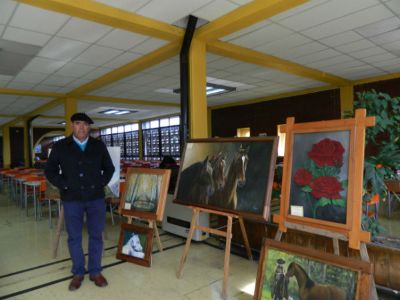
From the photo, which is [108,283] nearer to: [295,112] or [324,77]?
[324,77]

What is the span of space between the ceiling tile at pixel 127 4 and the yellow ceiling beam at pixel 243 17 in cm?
94

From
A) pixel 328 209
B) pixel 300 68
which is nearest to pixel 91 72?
pixel 300 68

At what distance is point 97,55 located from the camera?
16.3 ft

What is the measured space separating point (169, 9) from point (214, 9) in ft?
1.69

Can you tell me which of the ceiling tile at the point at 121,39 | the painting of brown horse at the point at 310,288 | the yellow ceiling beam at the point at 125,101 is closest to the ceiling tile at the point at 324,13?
the ceiling tile at the point at 121,39

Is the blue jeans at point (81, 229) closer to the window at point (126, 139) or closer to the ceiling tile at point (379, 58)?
the ceiling tile at point (379, 58)

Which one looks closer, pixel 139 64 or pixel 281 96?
pixel 139 64

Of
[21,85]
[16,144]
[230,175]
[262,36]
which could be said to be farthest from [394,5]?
[16,144]

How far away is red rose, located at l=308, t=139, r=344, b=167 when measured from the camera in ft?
6.43

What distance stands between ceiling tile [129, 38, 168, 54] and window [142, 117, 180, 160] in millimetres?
8546

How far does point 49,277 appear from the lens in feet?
9.61

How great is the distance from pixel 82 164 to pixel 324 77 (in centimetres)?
592

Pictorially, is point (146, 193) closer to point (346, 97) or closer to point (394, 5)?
point (394, 5)

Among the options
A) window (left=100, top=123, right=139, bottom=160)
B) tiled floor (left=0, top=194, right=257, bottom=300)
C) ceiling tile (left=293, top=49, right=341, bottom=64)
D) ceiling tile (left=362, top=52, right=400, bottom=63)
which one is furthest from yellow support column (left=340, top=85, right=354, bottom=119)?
window (left=100, top=123, right=139, bottom=160)
